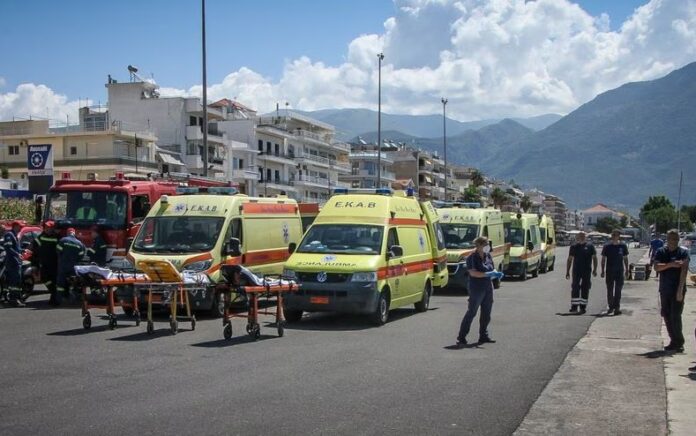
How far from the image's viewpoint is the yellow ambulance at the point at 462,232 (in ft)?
77.8

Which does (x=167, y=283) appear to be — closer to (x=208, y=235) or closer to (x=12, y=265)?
(x=208, y=235)

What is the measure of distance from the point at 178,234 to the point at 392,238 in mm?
4354

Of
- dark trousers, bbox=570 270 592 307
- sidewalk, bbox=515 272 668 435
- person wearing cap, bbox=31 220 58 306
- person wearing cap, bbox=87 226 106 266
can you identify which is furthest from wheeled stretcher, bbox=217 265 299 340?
dark trousers, bbox=570 270 592 307

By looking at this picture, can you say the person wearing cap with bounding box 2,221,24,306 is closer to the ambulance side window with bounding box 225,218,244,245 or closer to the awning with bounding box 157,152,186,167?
the ambulance side window with bounding box 225,218,244,245

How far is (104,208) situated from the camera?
63.2 feet

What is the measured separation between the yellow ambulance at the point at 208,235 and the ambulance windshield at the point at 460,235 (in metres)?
7.81

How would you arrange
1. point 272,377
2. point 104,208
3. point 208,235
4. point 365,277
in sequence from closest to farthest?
point 272,377 → point 365,277 → point 208,235 → point 104,208

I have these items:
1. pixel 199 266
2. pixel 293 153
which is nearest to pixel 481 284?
pixel 199 266

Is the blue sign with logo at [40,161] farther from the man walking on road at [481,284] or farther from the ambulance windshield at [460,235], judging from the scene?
the man walking on road at [481,284]

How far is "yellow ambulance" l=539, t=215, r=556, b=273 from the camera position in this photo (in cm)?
3730

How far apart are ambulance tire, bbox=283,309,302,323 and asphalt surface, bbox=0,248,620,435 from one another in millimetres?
310

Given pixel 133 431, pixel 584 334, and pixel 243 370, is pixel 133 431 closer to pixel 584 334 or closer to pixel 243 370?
pixel 243 370

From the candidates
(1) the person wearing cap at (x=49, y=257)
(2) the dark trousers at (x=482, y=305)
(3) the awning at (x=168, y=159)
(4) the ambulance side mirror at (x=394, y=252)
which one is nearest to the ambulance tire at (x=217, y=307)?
(4) the ambulance side mirror at (x=394, y=252)

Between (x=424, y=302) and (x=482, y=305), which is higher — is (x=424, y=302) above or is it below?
below
